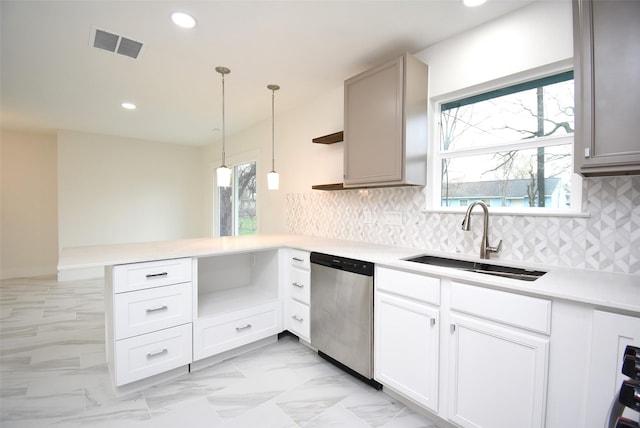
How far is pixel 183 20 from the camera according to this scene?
1.92 metres

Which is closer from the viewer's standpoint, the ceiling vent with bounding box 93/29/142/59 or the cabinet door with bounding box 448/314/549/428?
the cabinet door with bounding box 448/314/549/428

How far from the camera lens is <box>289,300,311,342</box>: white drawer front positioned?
8.18 ft

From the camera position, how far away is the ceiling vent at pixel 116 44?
210 cm

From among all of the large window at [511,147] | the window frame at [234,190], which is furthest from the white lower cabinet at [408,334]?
the window frame at [234,190]

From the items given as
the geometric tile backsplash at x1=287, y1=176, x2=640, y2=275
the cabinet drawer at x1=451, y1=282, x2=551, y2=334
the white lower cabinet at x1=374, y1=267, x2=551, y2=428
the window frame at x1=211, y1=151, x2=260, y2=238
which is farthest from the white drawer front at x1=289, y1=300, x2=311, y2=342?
the window frame at x1=211, y1=151, x2=260, y2=238

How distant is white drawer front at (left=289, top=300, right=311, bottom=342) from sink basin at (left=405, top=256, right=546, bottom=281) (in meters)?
1.07

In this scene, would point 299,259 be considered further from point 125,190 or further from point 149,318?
point 125,190

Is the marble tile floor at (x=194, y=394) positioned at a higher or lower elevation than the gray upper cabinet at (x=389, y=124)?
lower

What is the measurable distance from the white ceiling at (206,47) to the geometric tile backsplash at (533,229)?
1.17 metres

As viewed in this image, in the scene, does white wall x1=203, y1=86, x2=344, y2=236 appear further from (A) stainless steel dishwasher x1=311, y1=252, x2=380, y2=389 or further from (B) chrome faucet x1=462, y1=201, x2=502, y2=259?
(B) chrome faucet x1=462, y1=201, x2=502, y2=259

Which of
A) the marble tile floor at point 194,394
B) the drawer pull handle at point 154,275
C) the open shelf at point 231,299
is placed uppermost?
the drawer pull handle at point 154,275

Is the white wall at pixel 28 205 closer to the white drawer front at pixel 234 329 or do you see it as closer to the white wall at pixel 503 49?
the white drawer front at pixel 234 329

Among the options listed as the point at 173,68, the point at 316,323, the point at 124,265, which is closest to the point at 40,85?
the point at 173,68

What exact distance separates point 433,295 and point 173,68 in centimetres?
283
